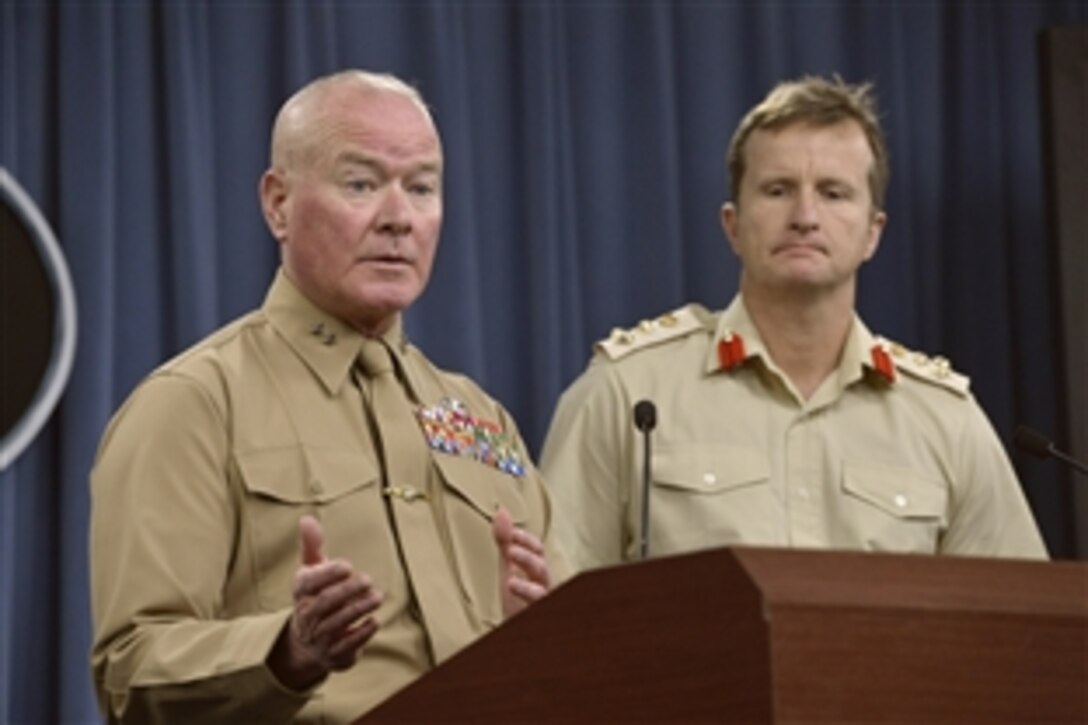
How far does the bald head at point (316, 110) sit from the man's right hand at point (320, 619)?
2.46 ft

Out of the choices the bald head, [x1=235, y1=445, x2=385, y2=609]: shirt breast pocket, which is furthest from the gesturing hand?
the bald head

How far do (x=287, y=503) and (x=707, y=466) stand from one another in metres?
1.25

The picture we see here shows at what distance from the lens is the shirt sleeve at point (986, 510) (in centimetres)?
374

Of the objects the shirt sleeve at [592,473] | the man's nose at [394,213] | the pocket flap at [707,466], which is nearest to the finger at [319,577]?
the man's nose at [394,213]

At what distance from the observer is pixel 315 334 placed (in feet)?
8.98

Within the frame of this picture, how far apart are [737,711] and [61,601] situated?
2448mm

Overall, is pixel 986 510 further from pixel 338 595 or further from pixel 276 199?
pixel 338 595

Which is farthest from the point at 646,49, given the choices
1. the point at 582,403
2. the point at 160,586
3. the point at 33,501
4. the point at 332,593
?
the point at 332,593

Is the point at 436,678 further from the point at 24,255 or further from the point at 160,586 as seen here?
the point at 24,255

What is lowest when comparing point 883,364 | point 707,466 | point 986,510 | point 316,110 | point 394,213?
point 986,510

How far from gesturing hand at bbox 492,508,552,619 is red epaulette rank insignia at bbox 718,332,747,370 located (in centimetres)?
149

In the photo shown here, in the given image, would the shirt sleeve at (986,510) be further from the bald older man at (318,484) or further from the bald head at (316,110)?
the bald head at (316,110)

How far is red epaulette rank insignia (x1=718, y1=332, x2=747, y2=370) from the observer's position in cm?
381

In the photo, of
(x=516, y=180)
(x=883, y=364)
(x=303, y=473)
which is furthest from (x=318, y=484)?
(x=516, y=180)
